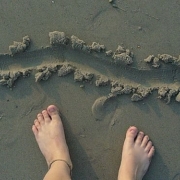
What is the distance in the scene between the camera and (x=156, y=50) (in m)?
2.23

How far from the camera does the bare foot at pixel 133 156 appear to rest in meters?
2.27

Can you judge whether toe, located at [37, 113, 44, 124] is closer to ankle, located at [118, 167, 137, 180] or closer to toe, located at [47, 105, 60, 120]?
toe, located at [47, 105, 60, 120]

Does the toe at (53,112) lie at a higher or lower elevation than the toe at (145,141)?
higher

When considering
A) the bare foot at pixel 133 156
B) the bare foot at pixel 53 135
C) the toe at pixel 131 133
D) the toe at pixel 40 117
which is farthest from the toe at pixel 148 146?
the toe at pixel 40 117

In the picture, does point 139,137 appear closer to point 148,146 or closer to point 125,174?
point 148,146

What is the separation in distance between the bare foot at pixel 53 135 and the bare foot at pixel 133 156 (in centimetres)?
39

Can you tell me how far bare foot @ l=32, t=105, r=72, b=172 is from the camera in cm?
229

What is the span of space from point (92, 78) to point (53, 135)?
51cm

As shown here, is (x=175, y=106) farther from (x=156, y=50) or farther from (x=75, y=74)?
(x=75, y=74)

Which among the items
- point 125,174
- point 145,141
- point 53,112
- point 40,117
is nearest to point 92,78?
point 53,112

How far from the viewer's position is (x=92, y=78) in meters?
2.25

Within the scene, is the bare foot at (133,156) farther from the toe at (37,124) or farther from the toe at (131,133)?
the toe at (37,124)

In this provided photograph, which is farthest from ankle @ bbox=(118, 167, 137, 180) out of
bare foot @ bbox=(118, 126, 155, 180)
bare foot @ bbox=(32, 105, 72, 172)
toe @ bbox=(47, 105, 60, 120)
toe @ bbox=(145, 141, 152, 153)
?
toe @ bbox=(47, 105, 60, 120)

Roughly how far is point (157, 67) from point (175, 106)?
301mm
